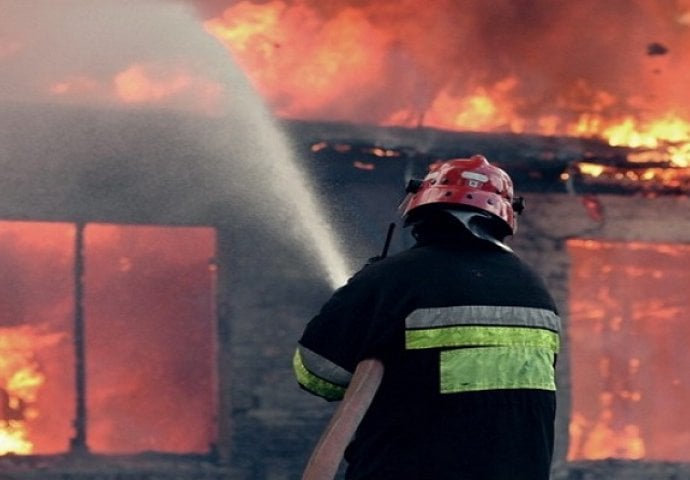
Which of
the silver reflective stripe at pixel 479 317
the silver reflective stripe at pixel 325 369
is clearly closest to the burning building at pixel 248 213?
the silver reflective stripe at pixel 479 317

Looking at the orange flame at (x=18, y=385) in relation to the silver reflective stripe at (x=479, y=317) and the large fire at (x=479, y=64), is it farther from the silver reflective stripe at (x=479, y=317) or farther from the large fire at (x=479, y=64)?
the silver reflective stripe at (x=479, y=317)

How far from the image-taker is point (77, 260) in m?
8.20

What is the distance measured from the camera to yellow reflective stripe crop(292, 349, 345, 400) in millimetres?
3420

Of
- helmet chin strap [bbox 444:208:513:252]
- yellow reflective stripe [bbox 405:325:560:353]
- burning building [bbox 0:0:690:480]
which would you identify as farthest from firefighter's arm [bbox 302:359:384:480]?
burning building [bbox 0:0:690:480]

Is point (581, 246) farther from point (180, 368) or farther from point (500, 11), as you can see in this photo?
point (180, 368)

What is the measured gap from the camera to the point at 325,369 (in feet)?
11.1

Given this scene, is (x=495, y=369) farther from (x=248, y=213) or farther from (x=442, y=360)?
(x=248, y=213)

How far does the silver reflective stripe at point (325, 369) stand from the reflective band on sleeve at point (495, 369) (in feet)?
0.87

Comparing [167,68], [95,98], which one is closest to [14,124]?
[95,98]

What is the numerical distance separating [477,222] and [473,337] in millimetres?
355

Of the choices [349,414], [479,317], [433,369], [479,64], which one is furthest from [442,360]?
[479,64]

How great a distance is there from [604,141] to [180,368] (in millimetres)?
3561

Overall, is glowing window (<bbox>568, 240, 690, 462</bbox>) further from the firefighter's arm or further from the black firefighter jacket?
the firefighter's arm

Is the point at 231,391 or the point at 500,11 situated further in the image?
the point at 500,11
